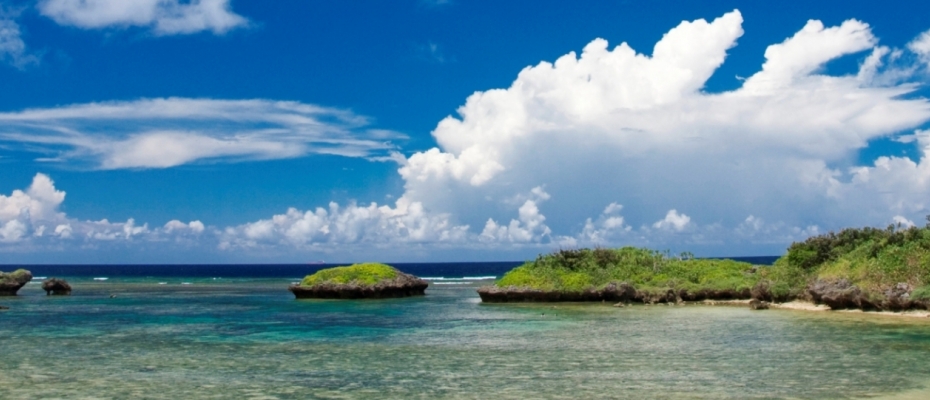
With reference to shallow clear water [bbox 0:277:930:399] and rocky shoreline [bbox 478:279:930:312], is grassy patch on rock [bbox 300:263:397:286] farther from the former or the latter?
shallow clear water [bbox 0:277:930:399]

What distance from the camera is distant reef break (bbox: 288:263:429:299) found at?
6831 centimetres

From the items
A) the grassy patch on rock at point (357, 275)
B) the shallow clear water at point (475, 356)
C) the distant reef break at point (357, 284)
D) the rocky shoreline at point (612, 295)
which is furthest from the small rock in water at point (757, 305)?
the grassy patch on rock at point (357, 275)

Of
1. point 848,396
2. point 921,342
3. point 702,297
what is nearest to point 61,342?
point 848,396

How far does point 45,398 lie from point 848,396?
21651mm

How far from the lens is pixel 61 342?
3459 centimetres

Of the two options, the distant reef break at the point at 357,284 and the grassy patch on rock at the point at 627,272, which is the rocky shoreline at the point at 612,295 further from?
the distant reef break at the point at 357,284

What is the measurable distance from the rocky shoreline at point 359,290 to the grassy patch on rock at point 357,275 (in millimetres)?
380

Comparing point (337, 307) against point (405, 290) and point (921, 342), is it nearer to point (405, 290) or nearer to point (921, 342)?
point (405, 290)

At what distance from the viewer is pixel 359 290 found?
223ft

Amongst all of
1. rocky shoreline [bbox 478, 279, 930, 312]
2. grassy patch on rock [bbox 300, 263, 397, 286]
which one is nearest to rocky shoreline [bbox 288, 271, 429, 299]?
grassy patch on rock [bbox 300, 263, 397, 286]

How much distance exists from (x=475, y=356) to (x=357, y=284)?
4083cm

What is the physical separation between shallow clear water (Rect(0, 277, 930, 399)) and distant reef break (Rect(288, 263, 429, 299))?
18830 millimetres

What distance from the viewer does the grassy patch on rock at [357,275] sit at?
226 feet

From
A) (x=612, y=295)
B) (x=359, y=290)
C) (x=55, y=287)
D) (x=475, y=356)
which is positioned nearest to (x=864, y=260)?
(x=612, y=295)
